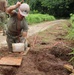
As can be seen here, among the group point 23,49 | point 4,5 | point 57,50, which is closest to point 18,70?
point 23,49

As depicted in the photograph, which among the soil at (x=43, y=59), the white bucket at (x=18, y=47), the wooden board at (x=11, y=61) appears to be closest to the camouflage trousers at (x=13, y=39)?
the soil at (x=43, y=59)

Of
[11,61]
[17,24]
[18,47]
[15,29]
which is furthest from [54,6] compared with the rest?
[11,61]

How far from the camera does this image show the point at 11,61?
6.71 m

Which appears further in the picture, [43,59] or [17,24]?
[17,24]

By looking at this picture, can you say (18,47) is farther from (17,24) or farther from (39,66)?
(39,66)

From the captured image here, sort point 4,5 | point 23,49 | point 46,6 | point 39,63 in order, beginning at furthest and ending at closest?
point 46,6 < point 4,5 < point 23,49 < point 39,63

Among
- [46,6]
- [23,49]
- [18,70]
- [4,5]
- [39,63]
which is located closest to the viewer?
[18,70]

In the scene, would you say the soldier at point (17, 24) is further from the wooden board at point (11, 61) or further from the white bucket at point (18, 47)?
the wooden board at point (11, 61)

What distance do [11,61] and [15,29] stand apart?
114 centimetres

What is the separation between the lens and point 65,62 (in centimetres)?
711

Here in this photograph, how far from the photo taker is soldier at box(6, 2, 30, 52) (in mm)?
7102

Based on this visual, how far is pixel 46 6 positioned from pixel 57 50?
18317 millimetres

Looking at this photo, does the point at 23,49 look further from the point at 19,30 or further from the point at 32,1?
the point at 32,1

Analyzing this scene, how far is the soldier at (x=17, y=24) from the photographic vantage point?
7.10 meters
